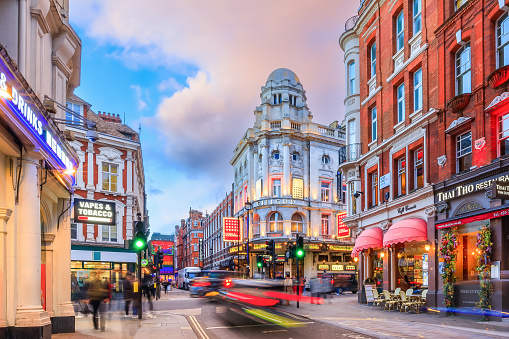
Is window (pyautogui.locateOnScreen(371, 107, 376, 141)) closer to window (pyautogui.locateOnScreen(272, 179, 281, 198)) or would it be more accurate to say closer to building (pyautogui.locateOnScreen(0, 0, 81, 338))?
building (pyautogui.locateOnScreen(0, 0, 81, 338))

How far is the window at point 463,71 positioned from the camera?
64.1 feet

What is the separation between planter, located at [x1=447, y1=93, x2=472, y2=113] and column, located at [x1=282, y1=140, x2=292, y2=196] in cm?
3536

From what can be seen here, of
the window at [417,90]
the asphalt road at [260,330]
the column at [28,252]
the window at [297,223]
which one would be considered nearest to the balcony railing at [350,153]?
the window at [417,90]

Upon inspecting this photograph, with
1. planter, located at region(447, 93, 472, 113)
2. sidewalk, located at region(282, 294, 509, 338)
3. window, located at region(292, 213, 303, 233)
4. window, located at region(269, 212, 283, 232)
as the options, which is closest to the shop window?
window, located at region(292, 213, 303, 233)

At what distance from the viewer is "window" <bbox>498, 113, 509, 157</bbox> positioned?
1706 cm

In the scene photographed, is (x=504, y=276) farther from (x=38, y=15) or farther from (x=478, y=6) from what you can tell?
(x=38, y=15)

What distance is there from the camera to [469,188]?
18438 mm

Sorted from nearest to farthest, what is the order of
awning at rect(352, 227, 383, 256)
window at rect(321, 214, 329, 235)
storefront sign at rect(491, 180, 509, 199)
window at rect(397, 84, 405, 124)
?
storefront sign at rect(491, 180, 509, 199), window at rect(397, 84, 405, 124), awning at rect(352, 227, 383, 256), window at rect(321, 214, 329, 235)

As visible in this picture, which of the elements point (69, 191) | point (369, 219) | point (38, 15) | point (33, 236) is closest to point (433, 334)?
point (33, 236)

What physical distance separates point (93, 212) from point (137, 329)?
411cm

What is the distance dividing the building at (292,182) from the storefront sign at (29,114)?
135ft

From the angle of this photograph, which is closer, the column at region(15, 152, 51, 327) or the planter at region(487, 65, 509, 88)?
the column at region(15, 152, 51, 327)

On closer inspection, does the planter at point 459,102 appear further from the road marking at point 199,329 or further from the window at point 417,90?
the road marking at point 199,329

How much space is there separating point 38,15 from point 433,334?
1389 centimetres
